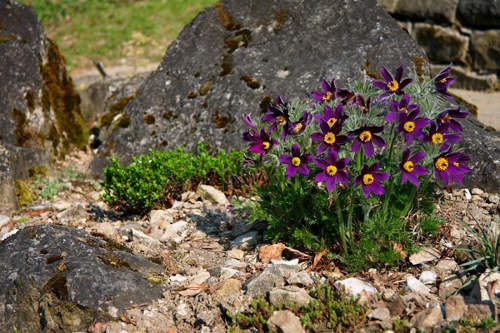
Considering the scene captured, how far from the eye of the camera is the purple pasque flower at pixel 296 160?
11.4 feet

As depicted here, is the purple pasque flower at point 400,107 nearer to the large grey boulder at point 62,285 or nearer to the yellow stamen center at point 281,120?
the yellow stamen center at point 281,120

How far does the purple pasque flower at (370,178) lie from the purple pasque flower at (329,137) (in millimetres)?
221

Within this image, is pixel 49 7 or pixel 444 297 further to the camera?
pixel 49 7

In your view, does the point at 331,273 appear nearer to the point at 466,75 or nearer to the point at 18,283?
the point at 18,283

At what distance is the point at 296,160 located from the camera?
3.50 m

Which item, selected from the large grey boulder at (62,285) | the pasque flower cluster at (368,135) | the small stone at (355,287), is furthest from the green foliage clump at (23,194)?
the small stone at (355,287)

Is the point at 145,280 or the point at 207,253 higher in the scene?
the point at 145,280

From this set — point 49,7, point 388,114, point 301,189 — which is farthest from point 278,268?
point 49,7

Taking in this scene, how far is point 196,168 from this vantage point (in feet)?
18.3

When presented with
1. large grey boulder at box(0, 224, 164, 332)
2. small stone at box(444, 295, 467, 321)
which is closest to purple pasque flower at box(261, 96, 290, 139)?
large grey boulder at box(0, 224, 164, 332)

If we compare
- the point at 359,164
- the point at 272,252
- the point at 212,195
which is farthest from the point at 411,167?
the point at 212,195

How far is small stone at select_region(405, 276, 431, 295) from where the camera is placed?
3592 millimetres

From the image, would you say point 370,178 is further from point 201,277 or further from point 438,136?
point 201,277

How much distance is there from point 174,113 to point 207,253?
2.33 m
